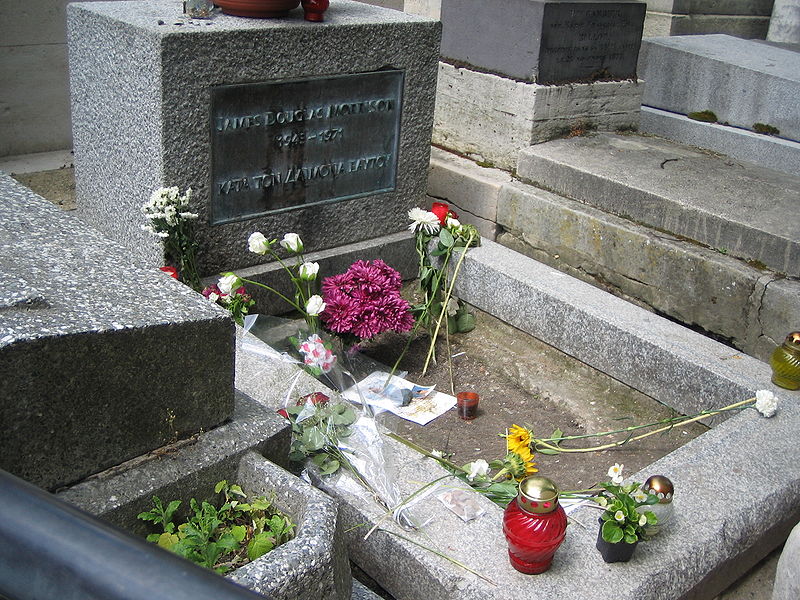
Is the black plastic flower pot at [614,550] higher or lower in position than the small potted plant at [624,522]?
lower

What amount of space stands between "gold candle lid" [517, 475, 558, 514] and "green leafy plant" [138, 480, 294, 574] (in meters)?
0.55

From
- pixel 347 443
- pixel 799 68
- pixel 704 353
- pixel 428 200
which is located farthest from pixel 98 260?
pixel 799 68

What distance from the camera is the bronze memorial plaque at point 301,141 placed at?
343 centimetres

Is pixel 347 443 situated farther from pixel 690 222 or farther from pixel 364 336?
pixel 690 222

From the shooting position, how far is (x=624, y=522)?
2.09 m

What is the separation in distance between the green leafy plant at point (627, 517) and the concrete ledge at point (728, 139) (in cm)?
338

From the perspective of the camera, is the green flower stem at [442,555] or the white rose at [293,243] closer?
the green flower stem at [442,555]

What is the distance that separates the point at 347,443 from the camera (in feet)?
8.35

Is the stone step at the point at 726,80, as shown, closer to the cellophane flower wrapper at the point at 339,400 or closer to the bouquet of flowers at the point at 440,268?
the bouquet of flowers at the point at 440,268

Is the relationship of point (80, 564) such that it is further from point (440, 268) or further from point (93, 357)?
point (440, 268)

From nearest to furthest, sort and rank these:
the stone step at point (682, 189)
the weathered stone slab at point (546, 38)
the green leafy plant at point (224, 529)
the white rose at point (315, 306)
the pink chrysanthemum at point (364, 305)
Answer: the green leafy plant at point (224, 529) < the white rose at point (315, 306) < the pink chrysanthemum at point (364, 305) < the stone step at point (682, 189) < the weathered stone slab at point (546, 38)

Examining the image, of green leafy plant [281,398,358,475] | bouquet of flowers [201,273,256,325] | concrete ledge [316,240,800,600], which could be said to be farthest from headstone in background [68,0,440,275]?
concrete ledge [316,240,800,600]

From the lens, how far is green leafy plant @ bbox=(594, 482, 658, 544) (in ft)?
6.84

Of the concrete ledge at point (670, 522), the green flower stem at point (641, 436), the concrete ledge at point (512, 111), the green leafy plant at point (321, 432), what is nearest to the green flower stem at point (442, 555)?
the concrete ledge at point (670, 522)
